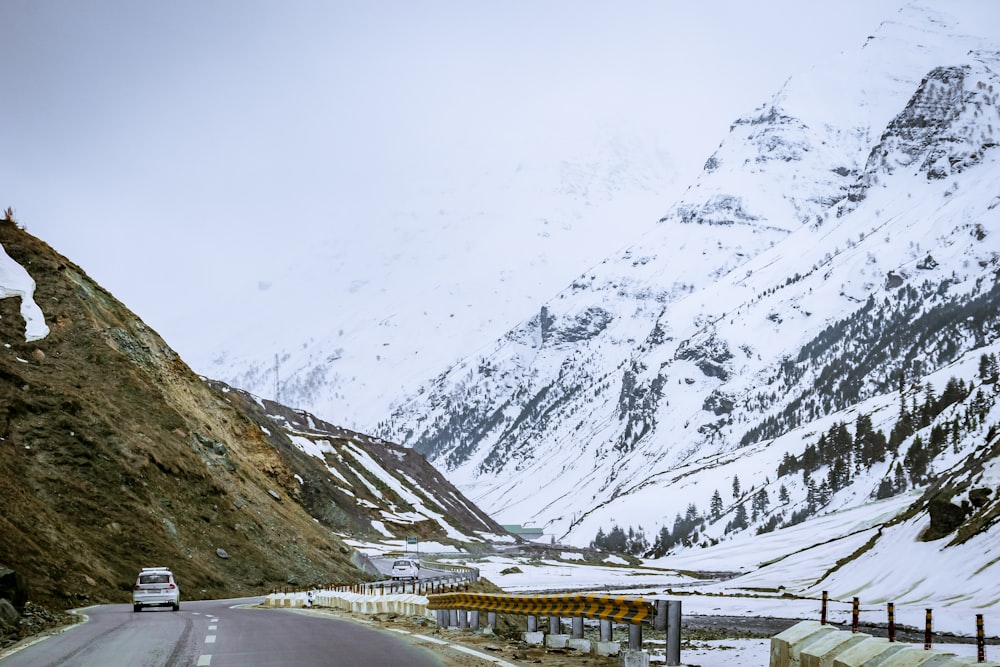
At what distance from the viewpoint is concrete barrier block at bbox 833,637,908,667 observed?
1213cm

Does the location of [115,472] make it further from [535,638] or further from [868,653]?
[868,653]

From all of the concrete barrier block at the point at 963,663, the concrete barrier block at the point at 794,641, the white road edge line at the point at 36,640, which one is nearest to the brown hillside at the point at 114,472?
the white road edge line at the point at 36,640

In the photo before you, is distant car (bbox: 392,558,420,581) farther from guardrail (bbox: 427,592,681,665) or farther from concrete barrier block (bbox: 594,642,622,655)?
concrete barrier block (bbox: 594,642,622,655)

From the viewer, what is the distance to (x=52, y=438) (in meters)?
60.5

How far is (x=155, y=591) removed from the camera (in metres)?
41.4

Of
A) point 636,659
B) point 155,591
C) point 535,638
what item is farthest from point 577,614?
point 155,591

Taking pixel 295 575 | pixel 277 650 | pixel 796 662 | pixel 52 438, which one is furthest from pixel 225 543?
pixel 796 662

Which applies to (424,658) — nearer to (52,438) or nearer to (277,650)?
(277,650)

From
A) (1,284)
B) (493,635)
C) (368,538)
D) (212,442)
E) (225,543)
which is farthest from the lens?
(368,538)

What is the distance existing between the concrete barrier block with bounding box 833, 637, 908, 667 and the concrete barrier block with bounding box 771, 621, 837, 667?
136cm

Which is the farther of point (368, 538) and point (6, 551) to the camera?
point (368, 538)

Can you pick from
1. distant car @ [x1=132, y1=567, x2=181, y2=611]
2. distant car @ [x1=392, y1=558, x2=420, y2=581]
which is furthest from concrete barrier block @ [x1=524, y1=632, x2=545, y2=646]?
distant car @ [x1=392, y1=558, x2=420, y2=581]

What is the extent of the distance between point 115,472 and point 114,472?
5 centimetres

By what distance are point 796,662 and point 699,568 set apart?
170 metres
